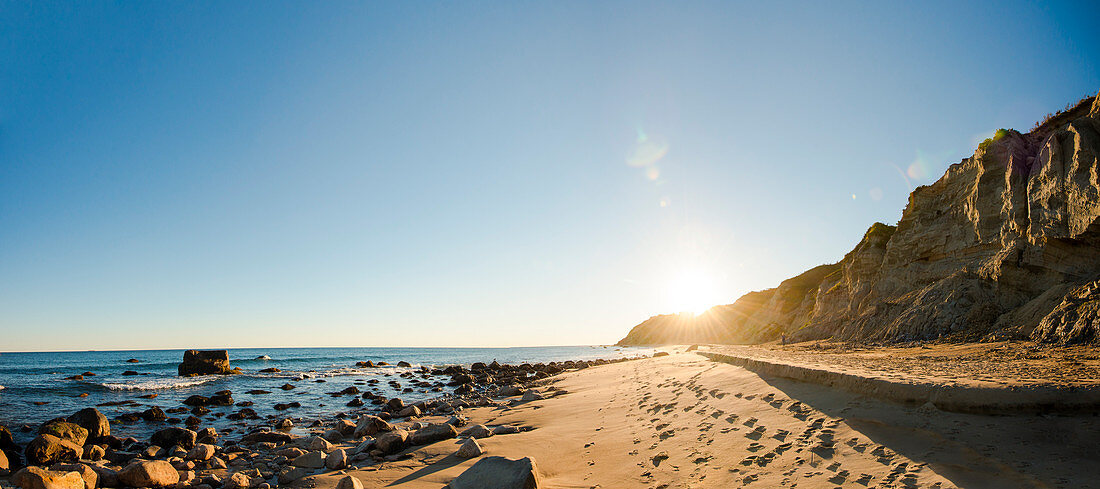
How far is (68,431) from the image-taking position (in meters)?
11.4

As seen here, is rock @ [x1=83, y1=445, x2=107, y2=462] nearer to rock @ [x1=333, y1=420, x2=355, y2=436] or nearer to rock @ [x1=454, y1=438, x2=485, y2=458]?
rock @ [x1=333, y1=420, x2=355, y2=436]

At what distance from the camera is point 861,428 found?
19.5ft

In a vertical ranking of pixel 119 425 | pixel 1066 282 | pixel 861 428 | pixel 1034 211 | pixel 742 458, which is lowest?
pixel 119 425

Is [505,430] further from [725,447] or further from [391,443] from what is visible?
[725,447]

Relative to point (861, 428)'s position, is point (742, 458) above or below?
below

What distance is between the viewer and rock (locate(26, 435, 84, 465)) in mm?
10047

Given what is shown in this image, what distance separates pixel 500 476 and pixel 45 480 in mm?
7597

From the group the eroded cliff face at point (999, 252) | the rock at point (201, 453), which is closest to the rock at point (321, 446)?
the rock at point (201, 453)

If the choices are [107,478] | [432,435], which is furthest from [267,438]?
[432,435]

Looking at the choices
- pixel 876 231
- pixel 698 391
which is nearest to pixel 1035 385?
pixel 698 391

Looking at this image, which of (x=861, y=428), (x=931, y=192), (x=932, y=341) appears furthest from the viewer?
(x=931, y=192)

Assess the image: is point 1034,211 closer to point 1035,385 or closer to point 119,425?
point 1035,385

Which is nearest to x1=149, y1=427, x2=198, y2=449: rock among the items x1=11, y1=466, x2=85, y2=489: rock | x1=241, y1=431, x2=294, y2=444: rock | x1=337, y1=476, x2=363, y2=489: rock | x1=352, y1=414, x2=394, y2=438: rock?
x1=241, y1=431, x2=294, y2=444: rock

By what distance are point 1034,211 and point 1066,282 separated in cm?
305
